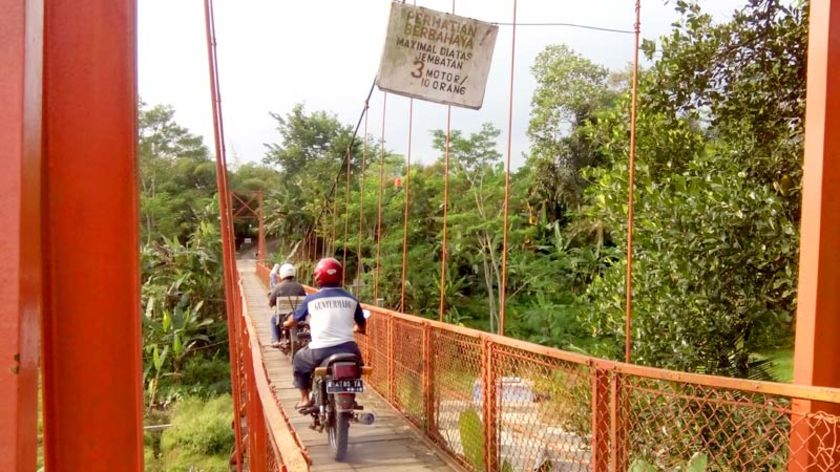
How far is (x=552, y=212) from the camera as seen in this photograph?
642 inches

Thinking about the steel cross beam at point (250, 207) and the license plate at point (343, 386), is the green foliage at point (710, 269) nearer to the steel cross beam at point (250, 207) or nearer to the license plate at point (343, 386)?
the license plate at point (343, 386)

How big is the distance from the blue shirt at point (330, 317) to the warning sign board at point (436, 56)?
1.70 meters

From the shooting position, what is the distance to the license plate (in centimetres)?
330

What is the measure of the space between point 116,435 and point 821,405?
207 cm

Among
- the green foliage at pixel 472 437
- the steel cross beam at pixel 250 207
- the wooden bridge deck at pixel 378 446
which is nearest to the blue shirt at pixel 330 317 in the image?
the wooden bridge deck at pixel 378 446

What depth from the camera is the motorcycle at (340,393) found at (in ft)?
10.9

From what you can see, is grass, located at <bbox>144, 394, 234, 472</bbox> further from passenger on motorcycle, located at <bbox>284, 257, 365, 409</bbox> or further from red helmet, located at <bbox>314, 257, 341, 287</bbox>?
red helmet, located at <bbox>314, 257, 341, 287</bbox>

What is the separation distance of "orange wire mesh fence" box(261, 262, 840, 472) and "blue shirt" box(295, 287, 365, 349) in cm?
54

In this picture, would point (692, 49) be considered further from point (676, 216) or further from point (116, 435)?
point (116, 435)

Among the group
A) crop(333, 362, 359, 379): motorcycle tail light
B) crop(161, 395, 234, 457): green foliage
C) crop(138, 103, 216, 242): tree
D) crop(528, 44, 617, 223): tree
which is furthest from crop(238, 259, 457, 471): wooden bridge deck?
crop(138, 103, 216, 242): tree

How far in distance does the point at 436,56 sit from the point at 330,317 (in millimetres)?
2226

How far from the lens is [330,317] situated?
3.49 m

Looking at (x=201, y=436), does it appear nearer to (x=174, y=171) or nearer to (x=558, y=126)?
(x=558, y=126)

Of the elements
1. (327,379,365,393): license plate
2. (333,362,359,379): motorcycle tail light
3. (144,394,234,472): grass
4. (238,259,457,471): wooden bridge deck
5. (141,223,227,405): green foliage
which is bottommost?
(144,394,234,472): grass
